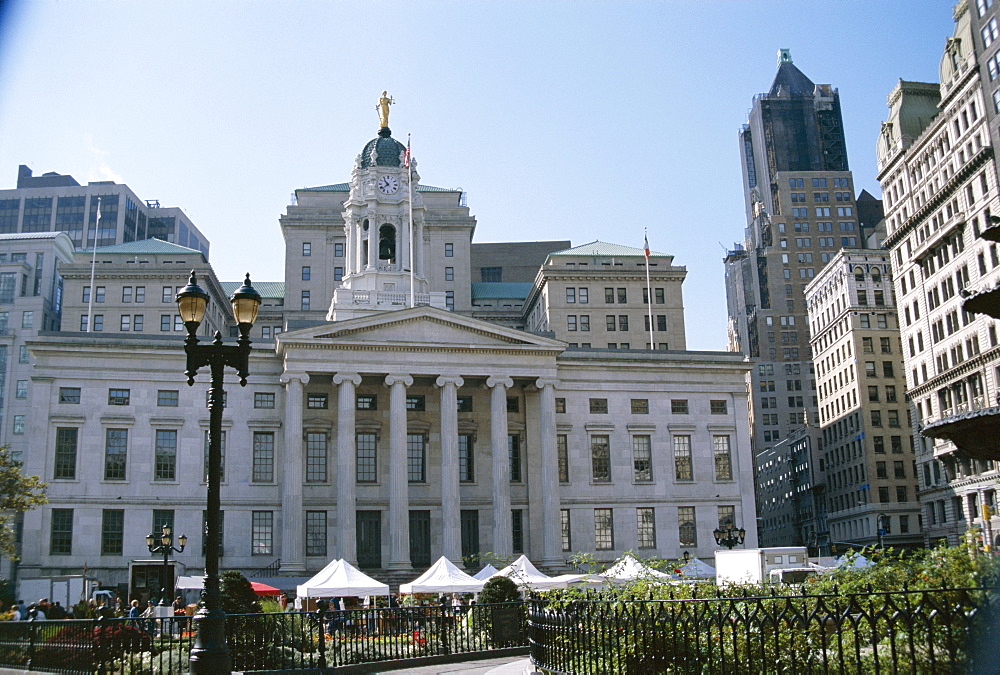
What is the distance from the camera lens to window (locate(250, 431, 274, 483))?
64.5 meters

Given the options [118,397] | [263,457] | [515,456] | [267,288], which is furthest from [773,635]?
[267,288]

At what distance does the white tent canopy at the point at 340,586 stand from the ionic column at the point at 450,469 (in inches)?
730

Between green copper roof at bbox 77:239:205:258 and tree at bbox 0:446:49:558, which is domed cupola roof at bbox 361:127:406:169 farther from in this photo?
tree at bbox 0:446:49:558

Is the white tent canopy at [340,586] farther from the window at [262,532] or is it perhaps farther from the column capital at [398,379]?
the column capital at [398,379]

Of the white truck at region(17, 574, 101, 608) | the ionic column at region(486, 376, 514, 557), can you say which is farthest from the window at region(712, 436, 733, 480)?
the white truck at region(17, 574, 101, 608)

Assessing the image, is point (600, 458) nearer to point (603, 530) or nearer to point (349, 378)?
point (603, 530)

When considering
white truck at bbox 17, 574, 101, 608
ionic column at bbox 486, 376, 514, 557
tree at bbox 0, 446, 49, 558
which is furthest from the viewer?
ionic column at bbox 486, 376, 514, 557

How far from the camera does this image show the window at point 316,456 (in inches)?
2569

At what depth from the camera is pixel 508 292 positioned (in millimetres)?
117062

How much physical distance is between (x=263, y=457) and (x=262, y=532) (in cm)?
493

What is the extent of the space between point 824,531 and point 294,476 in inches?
3271

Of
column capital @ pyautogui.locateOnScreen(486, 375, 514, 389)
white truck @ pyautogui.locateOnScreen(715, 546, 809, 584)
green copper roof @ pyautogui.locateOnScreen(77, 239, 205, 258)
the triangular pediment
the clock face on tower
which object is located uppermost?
green copper roof @ pyautogui.locateOnScreen(77, 239, 205, 258)

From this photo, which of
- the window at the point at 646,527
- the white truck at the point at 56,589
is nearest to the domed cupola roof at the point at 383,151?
the window at the point at 646,527

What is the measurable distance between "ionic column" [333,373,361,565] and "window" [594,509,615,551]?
16969 mm
